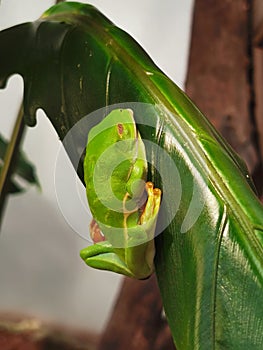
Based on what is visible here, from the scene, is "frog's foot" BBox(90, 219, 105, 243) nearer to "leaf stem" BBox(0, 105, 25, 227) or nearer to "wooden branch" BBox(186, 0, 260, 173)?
"leaf stem" BBox(0, 105, 25, 227)

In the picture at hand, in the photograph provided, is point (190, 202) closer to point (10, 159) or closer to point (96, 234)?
point (96, 234)

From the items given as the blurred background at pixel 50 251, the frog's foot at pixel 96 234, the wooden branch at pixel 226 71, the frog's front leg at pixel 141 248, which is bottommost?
the blurred background at pixel 50 251

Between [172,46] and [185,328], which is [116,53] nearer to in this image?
[185,328]

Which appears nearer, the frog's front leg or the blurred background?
the frog's front leg

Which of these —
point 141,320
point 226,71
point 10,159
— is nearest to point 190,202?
point 10,159

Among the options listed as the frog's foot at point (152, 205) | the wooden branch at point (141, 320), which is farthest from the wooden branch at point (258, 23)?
the frog's foot at point (152, 205)

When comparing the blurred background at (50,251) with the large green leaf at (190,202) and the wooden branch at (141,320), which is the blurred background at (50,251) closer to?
the wooden branch at (141,320)

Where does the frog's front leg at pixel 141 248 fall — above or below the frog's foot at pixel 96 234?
above

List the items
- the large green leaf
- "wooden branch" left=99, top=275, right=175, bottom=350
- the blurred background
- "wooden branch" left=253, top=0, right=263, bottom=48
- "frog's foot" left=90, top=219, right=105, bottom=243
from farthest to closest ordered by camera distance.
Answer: the blurred background → "wooden branch" left=253, top=0, right=263, bottom=48 → "wooden branch" left=99, top=275, right=175, bottom=350 → "frog's foot" left=90, top=219, right=105, bottom=243 → the large green leaf

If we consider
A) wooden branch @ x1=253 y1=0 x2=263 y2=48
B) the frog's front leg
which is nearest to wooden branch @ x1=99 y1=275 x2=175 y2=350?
wooden branch @ x1=253 y1=0 x2=263 y2=48

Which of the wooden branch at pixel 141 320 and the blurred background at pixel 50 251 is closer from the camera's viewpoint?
the wooden branch at pixel 141 320
